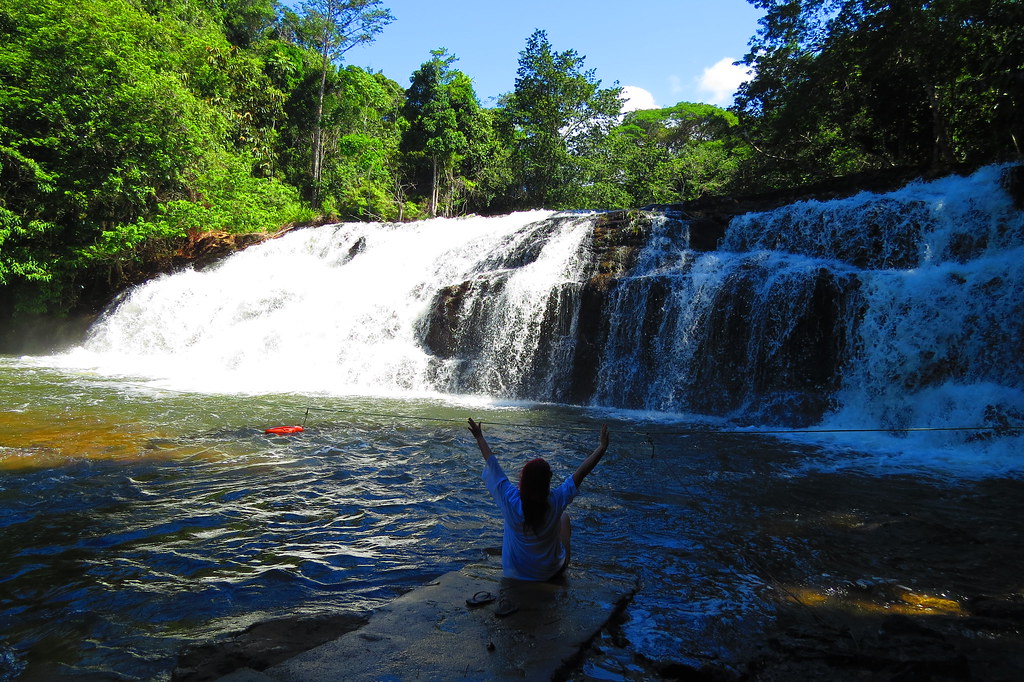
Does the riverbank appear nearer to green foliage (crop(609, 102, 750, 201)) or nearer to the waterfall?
the waterfall

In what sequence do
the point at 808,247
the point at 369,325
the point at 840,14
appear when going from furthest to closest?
the point at 840,14 < the point at 369,325 < the point at 808,247

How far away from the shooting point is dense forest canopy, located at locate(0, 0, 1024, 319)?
53.3ft

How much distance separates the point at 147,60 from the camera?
20062 millimetres

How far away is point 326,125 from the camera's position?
1193 inches

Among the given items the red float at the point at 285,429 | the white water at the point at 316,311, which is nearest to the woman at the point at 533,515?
the red float at the point at 285,429

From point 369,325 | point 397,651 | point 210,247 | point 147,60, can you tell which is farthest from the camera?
point 210,247

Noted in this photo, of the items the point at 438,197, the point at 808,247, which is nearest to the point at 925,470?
the point at 808,247

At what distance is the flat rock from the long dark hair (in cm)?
41

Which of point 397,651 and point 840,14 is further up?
point 840,14

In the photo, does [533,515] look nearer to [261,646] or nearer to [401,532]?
[261,646]

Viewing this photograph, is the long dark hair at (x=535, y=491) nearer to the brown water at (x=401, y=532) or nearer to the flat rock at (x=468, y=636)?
the flat rock at (x=468, y=636)

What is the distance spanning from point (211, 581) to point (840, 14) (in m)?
19.9

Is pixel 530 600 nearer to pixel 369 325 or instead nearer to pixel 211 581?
pixel 211 581

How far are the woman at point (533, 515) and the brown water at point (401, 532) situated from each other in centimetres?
54
